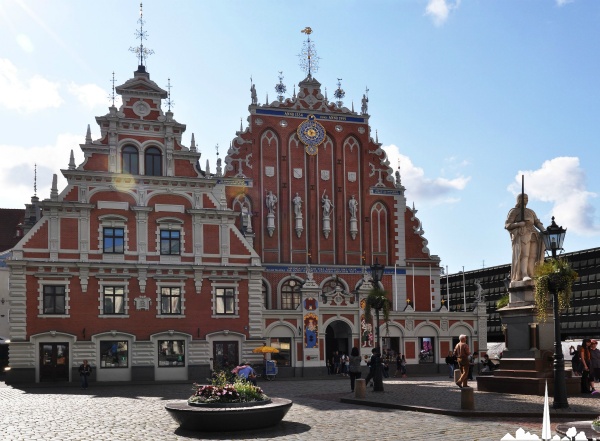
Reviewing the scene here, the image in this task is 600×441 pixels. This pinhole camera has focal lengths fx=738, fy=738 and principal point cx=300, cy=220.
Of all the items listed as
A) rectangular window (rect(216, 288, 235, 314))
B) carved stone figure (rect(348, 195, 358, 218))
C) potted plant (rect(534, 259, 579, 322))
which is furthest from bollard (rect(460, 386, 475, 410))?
carved stone figure (rect(348, 195, 358, 218))

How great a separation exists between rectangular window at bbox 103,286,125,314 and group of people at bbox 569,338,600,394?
78.7ft

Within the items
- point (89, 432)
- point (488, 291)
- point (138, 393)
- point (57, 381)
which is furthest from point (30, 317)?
point (488, 291)

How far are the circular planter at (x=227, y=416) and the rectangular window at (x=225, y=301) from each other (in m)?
25.1

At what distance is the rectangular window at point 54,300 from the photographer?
39438 millimetres

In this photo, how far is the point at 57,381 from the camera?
3875 centimetres

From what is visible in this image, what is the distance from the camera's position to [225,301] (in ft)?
140

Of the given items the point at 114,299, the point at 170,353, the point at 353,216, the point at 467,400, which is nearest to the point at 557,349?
the point at 467,400

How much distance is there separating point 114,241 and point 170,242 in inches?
122

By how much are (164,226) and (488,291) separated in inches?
1755

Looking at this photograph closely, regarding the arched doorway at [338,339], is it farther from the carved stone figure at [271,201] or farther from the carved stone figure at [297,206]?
the carved stone figure at [271,201]

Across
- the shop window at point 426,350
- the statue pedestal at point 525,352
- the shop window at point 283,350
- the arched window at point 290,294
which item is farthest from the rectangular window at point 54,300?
the statue pedestal at point 525,352

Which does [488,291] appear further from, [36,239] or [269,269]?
[36,239]

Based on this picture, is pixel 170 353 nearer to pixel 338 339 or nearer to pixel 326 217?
pixel 338 339

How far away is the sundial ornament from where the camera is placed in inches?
2082
